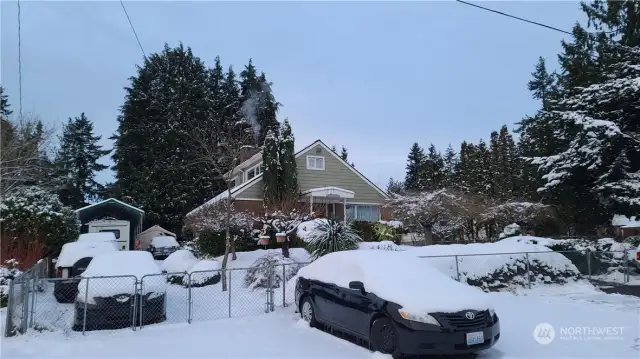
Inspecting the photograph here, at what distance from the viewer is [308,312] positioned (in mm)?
8391

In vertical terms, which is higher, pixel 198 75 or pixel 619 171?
pixel 198 75

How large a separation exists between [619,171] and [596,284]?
5462 mm

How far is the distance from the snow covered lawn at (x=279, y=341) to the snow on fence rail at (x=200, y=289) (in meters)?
0.41

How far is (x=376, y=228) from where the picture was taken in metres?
22.9

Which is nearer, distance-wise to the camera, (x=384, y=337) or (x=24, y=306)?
(x=384, y=337)

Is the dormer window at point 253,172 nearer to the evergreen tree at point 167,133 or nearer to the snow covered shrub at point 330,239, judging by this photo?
the evergreen tree at point 167,133

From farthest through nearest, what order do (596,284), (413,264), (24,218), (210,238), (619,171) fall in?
(210,238) < (619,171) < (24,218) < (596,284) < (413,264)

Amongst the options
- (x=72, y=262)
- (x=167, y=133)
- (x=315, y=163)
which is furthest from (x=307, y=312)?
(x=167, y=133)

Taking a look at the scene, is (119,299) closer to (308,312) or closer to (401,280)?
(308,312)

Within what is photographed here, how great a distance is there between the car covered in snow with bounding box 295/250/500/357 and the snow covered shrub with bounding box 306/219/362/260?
512 cm

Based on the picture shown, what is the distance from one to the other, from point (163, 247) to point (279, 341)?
23019 millimetres

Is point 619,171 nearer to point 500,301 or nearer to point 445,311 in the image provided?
point 500,301

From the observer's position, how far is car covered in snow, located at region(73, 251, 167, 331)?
805cm

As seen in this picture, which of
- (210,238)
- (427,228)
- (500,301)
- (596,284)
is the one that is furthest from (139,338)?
(427,228)
